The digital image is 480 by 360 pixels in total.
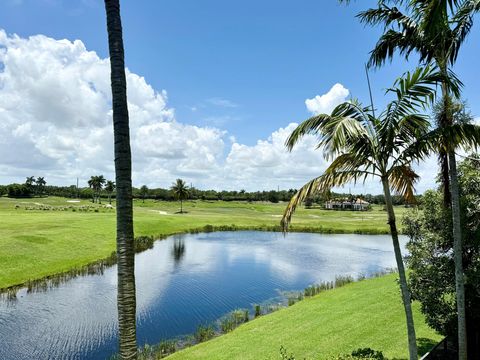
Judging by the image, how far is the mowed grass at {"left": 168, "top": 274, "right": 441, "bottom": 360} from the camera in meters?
15.5

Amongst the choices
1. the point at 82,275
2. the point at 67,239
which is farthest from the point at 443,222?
the point at 67,239

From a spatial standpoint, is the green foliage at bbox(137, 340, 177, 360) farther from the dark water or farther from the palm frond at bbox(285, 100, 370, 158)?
the palm frond at bbox(285, 100, 370, 158)

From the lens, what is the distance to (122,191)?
20.9 feet

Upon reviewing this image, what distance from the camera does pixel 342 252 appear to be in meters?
50.7

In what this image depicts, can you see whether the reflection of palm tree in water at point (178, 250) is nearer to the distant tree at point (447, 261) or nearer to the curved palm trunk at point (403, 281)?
the distant tree at point (447, 261)

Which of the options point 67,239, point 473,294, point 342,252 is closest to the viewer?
point 473,294

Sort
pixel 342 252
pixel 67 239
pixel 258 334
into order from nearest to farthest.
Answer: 1. pixel 258 334
2. pixel 67 239
3. pixel 342 252

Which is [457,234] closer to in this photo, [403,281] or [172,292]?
[403,281]

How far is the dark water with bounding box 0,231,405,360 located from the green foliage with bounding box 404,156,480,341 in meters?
13.3

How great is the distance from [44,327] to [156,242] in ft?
121

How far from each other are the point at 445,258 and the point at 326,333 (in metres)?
6.63

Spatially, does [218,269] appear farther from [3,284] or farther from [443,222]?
[443,222]

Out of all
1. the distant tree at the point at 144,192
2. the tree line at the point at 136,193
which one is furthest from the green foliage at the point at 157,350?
the distant tree at the point at 144,192

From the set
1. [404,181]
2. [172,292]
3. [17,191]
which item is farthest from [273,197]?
[404,181]
